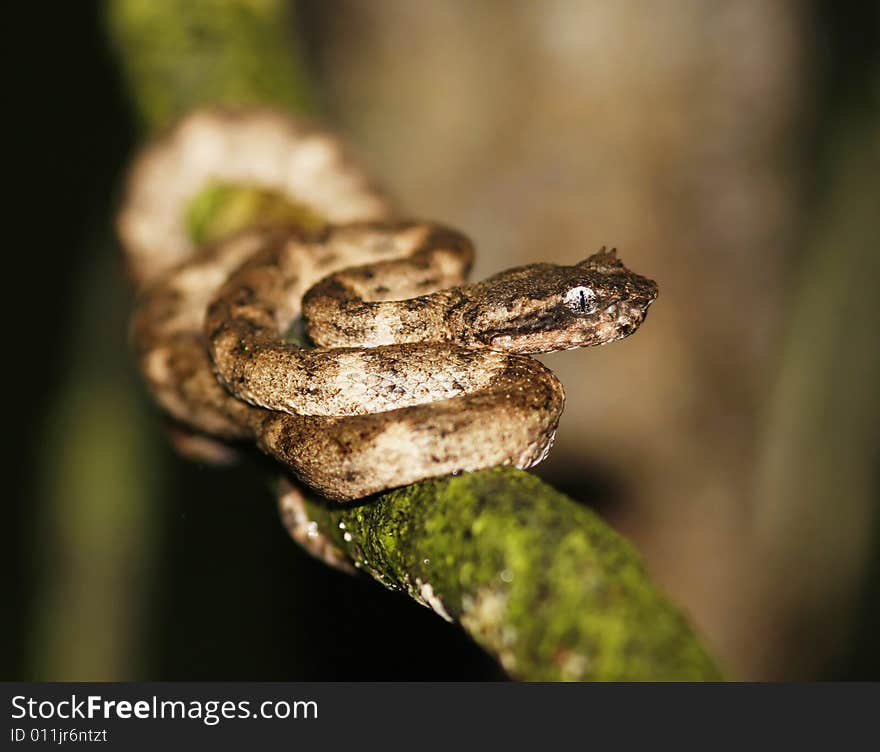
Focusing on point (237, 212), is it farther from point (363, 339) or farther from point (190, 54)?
point (363, 339)

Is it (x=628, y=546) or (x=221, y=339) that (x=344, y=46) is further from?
(x=628, y=546)

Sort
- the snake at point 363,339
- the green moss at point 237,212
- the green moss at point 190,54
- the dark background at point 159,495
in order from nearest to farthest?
the snake at point 363,339, the green moss at point 237,212, the green moss at point 190,54, the dark background at point 159,495

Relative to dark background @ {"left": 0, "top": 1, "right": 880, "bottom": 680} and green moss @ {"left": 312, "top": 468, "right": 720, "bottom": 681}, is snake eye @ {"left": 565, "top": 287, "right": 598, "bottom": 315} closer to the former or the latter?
green moss @ {"left": 312, "top": 468, "right": 720, "bottom": 681}

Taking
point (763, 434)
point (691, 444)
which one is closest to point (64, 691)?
point (691, 444)

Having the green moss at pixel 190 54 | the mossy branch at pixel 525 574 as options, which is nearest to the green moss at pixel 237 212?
the green moss at pixel 190 54

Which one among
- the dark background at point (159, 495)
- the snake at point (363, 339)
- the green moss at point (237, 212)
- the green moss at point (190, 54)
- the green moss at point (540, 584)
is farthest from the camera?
the dark background at point (159, 495)

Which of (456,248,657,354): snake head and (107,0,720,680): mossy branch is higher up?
(456,248,657,354): snake head

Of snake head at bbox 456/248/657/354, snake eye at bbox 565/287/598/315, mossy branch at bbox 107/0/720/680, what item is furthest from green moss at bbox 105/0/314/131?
mossy branch at bbox 107/0/720/680

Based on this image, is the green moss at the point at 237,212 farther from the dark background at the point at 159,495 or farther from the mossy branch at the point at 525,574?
the mossy branch at the point at 525,574
